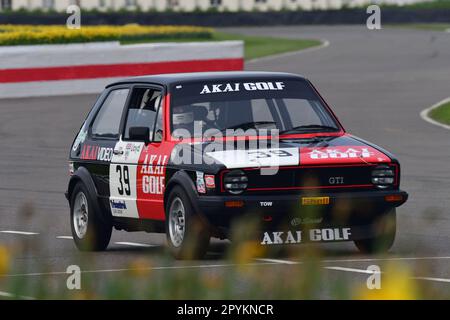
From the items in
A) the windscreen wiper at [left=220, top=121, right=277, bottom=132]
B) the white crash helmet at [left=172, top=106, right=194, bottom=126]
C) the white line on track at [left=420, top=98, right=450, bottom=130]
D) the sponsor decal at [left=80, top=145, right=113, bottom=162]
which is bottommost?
the white line on track at [left=420, top=98, right=450, bottom=130]

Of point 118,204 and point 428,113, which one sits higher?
point 118,204

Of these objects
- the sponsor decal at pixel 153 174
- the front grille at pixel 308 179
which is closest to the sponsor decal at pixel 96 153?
the sponsor decal at pixel 153 174

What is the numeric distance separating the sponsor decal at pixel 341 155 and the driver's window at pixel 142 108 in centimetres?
169

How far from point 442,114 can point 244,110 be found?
55.1 ft

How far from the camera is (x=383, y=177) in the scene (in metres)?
11.8

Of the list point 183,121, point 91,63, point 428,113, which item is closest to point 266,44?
point 91,63

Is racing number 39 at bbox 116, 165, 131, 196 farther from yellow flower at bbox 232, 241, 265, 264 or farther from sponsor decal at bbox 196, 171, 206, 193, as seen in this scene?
yellow flower at bbox 232, 241, 265, 264

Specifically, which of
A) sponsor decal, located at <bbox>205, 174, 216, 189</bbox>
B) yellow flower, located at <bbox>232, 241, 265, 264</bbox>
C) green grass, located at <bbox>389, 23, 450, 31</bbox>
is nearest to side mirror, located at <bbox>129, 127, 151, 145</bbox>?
sponsor decal, located at <bbox>205, 174, 216, 189</bbox>

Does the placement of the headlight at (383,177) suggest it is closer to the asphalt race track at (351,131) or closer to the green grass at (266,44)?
the asphalt race track at (351,131)

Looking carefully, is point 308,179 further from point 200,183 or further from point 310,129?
point 310,129

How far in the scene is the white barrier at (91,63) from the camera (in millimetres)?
34562

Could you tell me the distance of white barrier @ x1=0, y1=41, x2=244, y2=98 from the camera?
34.6 meters

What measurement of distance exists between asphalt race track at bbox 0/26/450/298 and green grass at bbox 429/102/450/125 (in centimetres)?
36

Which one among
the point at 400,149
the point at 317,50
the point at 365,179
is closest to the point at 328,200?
the point at 365,179
